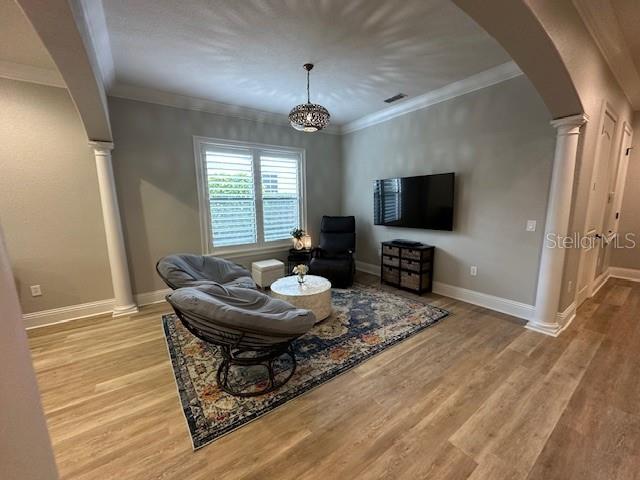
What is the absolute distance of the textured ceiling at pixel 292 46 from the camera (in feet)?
6.79

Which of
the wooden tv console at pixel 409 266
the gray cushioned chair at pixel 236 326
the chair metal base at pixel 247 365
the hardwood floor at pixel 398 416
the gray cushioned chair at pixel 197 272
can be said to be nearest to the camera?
the hardwood floor at pixel 398 416

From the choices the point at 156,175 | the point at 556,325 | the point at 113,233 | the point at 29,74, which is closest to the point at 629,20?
the point at 556,325

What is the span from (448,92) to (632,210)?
147 inches

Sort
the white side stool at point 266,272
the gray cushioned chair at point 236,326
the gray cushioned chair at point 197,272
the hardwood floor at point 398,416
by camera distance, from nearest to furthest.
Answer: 1. the hardwood floor at point 398,416
2. the gray cushioned chair at point 236,326
3. the gray cushioned chair at point 197,272
4. the white side stool at point 266,272

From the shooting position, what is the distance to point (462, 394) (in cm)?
196

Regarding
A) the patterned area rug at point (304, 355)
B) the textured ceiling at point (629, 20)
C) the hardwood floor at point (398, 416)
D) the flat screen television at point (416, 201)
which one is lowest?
the hardwood floor at point (398, 416)

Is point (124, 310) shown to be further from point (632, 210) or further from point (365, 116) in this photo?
point (632, 210)

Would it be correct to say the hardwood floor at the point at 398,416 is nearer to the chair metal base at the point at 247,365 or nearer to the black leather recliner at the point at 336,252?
the chair metal base at the point at 247,365

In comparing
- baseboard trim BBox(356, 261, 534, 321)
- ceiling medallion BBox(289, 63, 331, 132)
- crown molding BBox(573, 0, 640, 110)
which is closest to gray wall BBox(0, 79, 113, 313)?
ceiling medallion BBox(289, 63, 331, 132)

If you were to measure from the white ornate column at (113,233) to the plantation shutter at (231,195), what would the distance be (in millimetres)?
1159

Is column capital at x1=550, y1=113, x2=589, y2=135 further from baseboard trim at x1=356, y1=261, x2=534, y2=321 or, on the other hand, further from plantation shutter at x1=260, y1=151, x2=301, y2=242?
plantation shutter at x1=260, y1=151, x2=301, y2=242

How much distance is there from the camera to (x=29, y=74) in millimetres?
2805

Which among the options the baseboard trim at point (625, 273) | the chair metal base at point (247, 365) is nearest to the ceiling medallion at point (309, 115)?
the chair metal base at point (247, 365)

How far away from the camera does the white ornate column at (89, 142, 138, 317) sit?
3154 millimetres
